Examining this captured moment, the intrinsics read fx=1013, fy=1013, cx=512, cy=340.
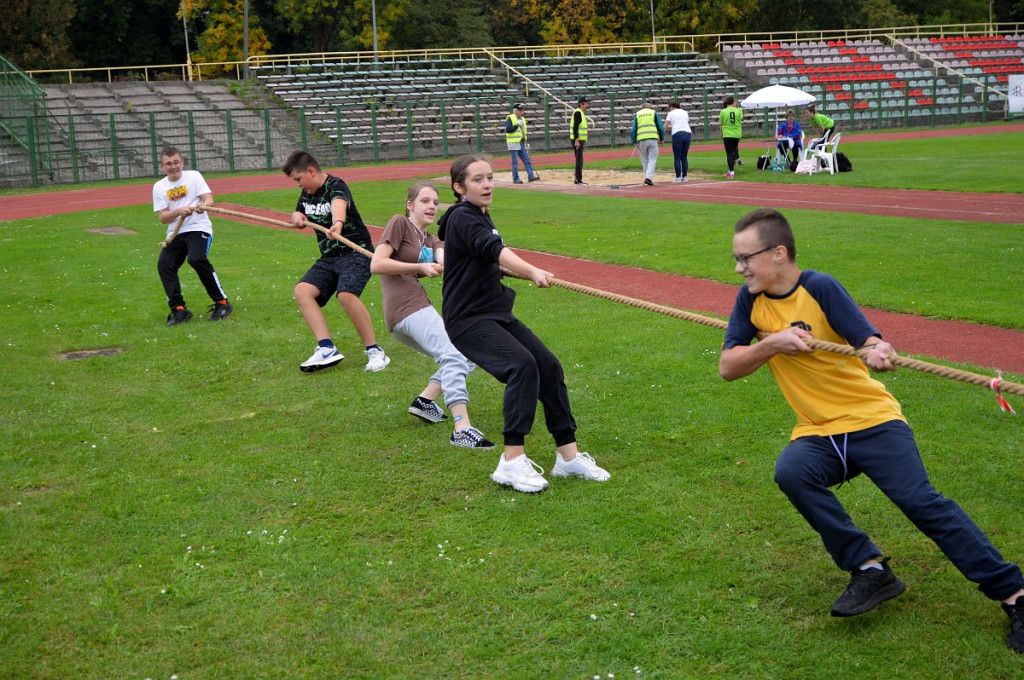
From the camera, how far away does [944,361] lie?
314 inches

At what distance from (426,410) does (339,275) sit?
85.5 inches

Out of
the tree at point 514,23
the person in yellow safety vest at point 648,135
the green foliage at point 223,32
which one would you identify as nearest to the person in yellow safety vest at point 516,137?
the person in yellow safety vest at point 648,135

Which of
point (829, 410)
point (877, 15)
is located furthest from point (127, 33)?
point (829, 410)

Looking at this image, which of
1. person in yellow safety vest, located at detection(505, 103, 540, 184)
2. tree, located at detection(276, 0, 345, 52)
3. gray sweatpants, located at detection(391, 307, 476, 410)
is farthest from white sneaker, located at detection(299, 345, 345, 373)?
tree, located at detection(276, 0, 345, 52)

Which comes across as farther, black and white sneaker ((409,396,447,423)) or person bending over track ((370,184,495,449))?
black and white sneaker ((409,396,447,423))

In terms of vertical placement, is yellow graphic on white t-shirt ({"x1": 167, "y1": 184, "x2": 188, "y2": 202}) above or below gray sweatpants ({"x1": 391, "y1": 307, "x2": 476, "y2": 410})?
above

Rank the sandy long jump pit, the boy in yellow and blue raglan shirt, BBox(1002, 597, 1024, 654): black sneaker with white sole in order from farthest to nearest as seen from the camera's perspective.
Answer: the sandy long jump pit, the boy in yellow and blue raglan shirt, BBox(1002, 597, 1024, 654): black sneaker with white sole

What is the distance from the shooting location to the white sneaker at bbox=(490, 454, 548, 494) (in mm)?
5746

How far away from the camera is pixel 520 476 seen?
5.77 metres

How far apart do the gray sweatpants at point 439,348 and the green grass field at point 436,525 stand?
0.36 meters

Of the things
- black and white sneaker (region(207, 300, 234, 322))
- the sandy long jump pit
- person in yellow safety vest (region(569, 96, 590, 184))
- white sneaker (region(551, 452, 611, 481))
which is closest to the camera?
white sneaker (region(551, 452, 611, 481))

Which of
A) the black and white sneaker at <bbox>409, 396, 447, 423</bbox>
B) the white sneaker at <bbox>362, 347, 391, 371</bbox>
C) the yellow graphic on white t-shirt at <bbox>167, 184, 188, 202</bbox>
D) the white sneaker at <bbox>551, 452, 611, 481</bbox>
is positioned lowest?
the white sneaker at <bbox>551, 452, 611, 481</bbox>

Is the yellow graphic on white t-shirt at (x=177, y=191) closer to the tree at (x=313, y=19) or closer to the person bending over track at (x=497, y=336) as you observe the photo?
the person bending over track at (x=497, y=336)

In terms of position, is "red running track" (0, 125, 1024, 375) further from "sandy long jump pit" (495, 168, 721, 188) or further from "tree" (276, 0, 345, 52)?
"tree" (276, 0, 345, 52)
